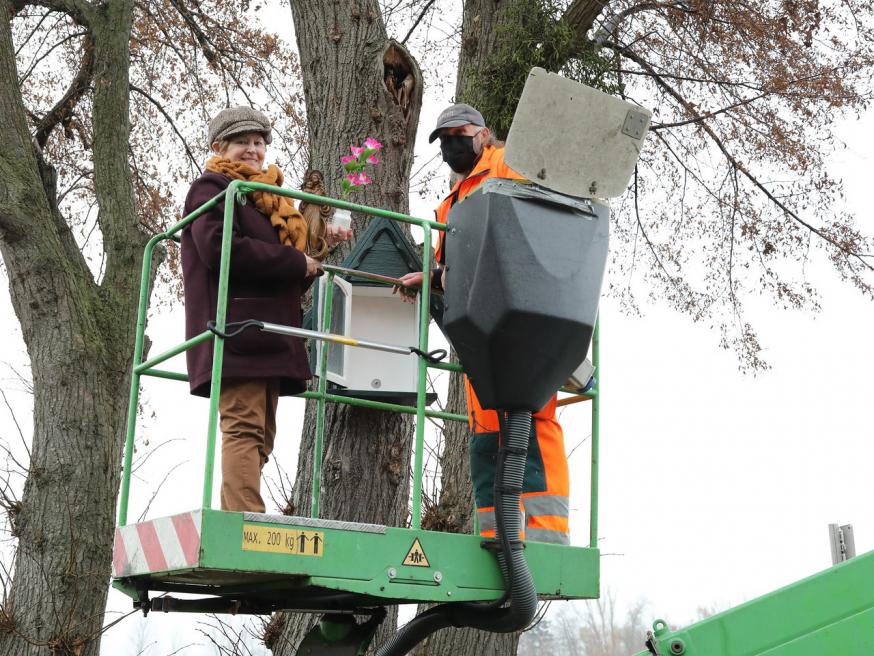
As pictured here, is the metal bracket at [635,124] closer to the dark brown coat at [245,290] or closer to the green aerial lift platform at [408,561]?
the green aerial lift platform at [408,561]

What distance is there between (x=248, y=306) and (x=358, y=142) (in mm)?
2471

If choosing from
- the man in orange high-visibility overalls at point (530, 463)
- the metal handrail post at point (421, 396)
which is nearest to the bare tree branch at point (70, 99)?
the man in orange high-visibility overalls at point (530, 463)

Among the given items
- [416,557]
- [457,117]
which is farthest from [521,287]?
[457,117]

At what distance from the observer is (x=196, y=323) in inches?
167

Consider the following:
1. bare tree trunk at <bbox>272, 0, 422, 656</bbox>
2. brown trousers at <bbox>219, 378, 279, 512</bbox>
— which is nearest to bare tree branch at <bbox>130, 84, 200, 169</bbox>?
bare tree trunk at <bbox>272, 0, 422, 656</bbox>

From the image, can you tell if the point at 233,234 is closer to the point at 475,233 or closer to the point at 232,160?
the point at 232,160

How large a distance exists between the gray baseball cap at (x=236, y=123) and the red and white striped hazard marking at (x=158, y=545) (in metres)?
1.60

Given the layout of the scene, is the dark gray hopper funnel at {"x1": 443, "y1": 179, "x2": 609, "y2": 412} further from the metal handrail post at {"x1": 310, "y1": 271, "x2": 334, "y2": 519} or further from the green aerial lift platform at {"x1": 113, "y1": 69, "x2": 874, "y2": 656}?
the metal handrail post at {"x1": 310, "y1": 271, "x2": 334, "y2": 519}

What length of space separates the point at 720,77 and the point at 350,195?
557 centimetres

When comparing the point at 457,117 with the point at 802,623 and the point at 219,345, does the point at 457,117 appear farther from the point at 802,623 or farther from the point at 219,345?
the point at 802,623

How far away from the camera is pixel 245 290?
4.24 m

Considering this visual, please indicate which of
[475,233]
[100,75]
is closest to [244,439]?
[475,233]

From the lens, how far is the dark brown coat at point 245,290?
4.14m

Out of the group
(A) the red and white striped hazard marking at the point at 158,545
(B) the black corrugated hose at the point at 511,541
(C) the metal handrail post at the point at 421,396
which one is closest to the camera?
(A) the red and white striped hazard marking at the point at 158,545
